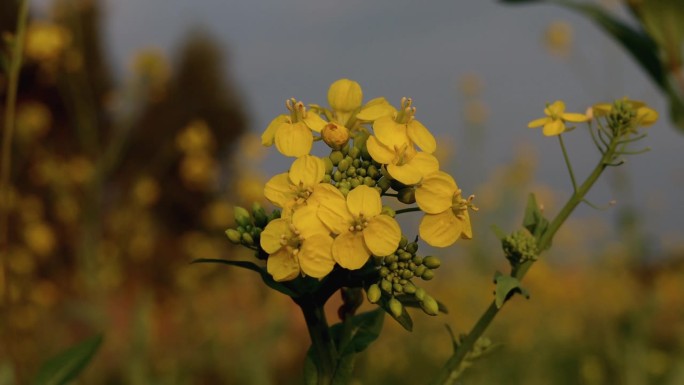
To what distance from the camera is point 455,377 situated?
0.84 metres

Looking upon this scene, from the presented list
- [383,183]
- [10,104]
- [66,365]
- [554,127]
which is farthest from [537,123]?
[10,104]

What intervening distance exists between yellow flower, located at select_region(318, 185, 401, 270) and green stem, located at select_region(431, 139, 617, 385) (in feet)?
0.48

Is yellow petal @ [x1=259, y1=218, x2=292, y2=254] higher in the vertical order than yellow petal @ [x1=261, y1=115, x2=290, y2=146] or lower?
lower

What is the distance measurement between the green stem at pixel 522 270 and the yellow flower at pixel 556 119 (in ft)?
0.18

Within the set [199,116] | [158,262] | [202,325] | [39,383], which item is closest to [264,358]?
[202,325]

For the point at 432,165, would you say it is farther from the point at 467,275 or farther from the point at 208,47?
the point at 208,47

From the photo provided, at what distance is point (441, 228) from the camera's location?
2.55ft

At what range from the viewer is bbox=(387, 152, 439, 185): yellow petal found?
755mm

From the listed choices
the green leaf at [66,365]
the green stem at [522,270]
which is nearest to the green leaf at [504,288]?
the green stem at [522,270]

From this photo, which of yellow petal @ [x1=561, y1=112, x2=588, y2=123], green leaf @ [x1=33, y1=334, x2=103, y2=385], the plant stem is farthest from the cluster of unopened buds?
the plant stem

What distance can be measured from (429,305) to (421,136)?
0.58ft

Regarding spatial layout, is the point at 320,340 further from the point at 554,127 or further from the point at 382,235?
the point at 554,127

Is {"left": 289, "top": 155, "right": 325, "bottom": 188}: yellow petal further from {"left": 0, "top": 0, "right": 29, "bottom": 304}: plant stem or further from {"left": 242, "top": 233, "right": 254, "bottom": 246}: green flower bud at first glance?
{"left": 0, "top": 0, "right": 29, "bottom": 304}: plant stem

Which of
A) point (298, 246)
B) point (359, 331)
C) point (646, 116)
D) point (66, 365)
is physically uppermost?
point (646, 116)
